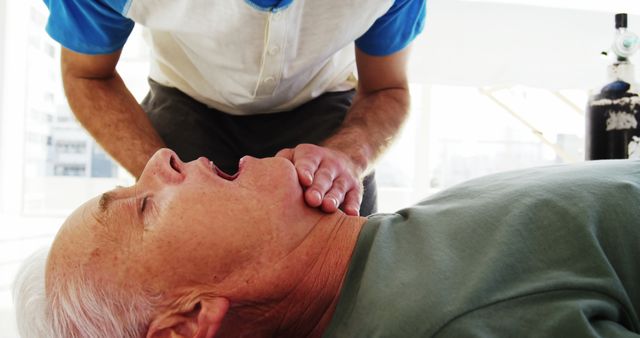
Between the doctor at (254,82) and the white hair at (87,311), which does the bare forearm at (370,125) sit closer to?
the doctor at (254,82)

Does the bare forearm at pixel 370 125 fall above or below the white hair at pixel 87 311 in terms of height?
above

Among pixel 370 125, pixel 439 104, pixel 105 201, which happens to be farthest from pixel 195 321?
pixel 439 104

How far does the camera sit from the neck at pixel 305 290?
951 mm

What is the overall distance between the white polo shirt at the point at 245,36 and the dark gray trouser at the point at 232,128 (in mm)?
42

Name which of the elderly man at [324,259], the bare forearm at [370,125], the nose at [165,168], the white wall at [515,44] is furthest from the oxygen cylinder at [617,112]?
the nose at [165,168]

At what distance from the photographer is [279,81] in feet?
4.49

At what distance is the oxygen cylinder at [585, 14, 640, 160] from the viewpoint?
1575 mm

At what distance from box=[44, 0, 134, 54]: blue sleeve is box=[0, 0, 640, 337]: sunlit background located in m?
0.73

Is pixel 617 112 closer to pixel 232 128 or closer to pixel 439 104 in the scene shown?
pixel 232 128

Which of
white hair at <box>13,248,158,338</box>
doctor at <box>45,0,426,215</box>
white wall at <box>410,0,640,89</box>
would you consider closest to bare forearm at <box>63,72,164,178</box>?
doctor at <box>45,0,426,215</box>

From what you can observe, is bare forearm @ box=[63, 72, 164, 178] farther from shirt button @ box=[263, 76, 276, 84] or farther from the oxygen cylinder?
the oxygen cylinder

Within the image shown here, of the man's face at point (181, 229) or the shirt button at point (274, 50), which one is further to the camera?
the shirt button at point (274, 50)

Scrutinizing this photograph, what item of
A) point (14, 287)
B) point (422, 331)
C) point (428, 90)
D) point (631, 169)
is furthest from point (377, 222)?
point (428, 90)

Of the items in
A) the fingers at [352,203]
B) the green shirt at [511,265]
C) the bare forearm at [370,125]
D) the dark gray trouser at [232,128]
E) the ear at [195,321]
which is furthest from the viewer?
the dark gray trouser at [232,128]
